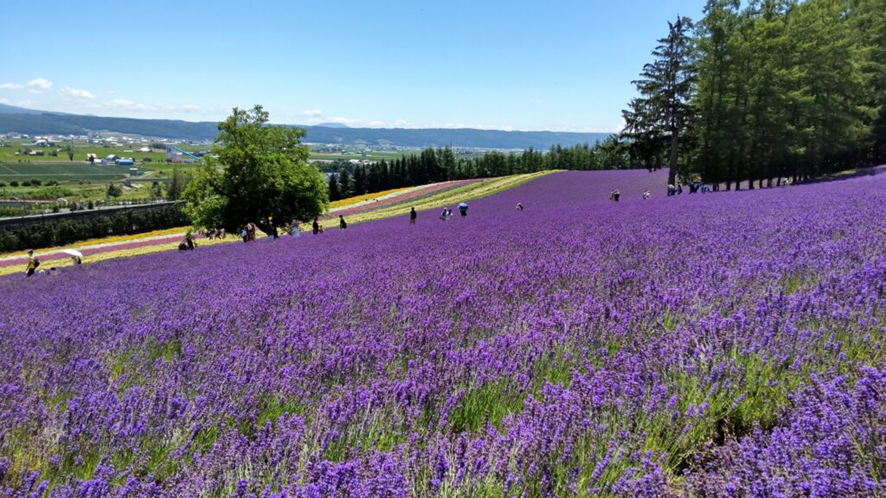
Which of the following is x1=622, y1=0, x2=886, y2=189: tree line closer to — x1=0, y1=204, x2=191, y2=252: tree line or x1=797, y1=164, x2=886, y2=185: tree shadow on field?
x1=797, y1=164, x2=886, y2=185: tree shadow on field

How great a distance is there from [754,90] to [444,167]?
81.4 meters

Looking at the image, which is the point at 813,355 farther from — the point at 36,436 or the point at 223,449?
the point at 36,436

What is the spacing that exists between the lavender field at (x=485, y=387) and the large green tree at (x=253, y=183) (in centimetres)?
2367

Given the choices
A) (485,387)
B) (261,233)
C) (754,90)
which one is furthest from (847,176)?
(261,233)

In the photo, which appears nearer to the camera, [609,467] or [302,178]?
[609,467]

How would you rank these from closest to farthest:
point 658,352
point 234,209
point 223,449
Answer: point 223,449 → point 658,352 → point 234,209

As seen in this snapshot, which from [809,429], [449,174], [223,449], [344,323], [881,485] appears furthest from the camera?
[449,174]

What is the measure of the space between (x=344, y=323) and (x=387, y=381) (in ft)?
4.48

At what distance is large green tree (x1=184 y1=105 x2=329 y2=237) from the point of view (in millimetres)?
27609

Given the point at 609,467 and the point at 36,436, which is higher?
the point at 609,467

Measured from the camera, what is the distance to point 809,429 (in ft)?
6.30

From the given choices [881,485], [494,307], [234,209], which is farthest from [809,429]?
[234,209]

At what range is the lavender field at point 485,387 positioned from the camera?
6.15 feet

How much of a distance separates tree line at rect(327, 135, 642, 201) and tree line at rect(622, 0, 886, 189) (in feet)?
232
